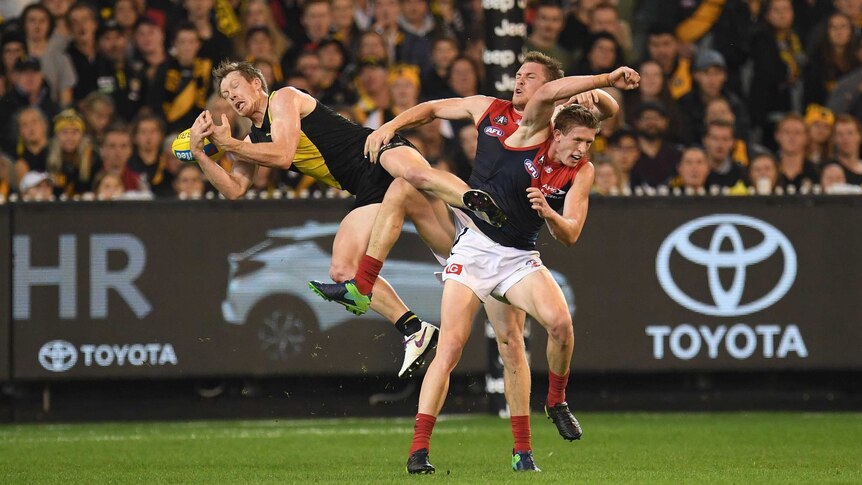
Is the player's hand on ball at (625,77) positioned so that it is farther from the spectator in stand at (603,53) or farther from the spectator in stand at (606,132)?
the spectator in stand at (603,53)

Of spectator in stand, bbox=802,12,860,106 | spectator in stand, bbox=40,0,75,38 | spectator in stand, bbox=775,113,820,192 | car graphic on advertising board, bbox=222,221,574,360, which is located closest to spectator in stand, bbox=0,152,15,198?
spectator in stand, bbox=40,0,75,38

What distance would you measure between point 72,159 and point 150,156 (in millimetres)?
770

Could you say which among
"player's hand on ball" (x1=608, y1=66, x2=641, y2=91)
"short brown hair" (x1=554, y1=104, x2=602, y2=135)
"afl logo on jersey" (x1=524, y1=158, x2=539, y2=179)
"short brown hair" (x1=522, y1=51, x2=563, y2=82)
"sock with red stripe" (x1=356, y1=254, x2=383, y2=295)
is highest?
"player's hand on ball" (x1=608, y1=66, x2=641, y2=91)

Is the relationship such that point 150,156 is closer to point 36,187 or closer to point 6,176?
point 36,187

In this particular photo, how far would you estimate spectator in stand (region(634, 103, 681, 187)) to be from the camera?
15.5m

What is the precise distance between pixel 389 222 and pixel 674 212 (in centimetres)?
450

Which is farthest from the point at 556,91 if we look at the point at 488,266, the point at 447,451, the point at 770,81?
the point at 770,81

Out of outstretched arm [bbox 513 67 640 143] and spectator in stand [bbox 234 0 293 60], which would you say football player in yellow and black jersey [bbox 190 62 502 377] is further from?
spectator in stand [bbox 234 0 293 60]

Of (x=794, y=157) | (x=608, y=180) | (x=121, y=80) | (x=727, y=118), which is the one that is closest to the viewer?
(x=608, y=180)

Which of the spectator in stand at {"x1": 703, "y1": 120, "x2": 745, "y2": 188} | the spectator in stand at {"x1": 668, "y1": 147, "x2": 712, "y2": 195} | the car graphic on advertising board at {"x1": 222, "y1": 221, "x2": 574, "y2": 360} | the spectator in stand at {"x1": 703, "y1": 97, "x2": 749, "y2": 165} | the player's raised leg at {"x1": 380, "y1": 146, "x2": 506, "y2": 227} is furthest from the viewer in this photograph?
the spectator in stand at {"x1": 703, "y1": 97, "x2": 749, "y2": 165}

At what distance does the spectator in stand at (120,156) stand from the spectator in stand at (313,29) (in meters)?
2.35

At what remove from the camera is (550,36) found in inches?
666

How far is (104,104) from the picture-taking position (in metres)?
16.3

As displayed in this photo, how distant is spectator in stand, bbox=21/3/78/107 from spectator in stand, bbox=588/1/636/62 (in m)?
5.66
